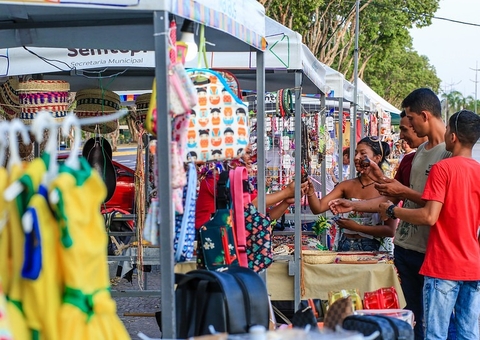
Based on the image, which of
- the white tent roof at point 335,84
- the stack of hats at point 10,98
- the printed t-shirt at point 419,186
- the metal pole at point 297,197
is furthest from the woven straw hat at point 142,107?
the white tent roof at point 335,84

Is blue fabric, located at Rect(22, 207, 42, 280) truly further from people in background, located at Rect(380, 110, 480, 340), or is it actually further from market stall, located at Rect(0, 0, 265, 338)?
people in background, located at Rect(380, 110, 480, 340)

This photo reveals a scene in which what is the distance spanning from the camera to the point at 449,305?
14.7 ft

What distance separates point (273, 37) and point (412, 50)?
61.5m

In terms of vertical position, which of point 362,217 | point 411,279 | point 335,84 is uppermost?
point 335,84

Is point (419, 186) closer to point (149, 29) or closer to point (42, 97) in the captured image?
point (149, 29)

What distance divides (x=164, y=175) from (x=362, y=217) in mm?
3689

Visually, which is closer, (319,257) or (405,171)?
(405,171)

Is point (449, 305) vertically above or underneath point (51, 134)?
underneath

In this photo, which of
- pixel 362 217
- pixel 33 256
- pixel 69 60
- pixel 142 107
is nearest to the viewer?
pixel 33 256

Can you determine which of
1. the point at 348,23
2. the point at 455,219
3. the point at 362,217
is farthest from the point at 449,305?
the point at 348,23

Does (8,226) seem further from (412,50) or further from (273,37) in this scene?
(412,50)

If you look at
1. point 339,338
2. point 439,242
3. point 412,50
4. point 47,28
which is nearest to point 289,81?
point 439,242

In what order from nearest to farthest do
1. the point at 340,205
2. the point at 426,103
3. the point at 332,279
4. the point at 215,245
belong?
the point at 215,245, the point at 426,103, the point at 340,205, the point at 332,279

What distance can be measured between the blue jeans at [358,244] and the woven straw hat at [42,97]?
250cm
